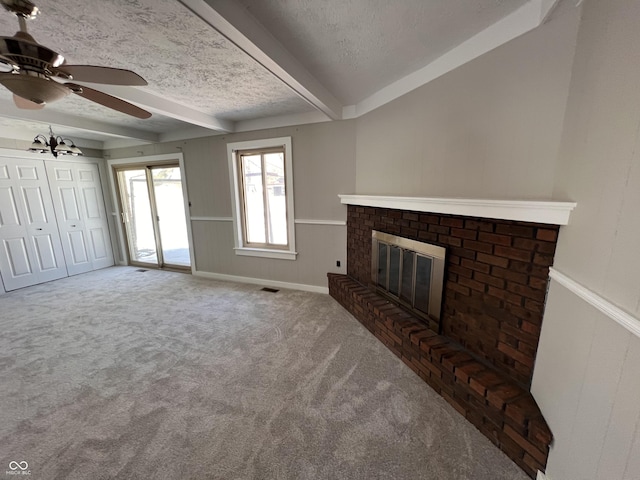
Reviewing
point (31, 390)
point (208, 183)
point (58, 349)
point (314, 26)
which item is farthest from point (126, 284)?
point (314, 26)

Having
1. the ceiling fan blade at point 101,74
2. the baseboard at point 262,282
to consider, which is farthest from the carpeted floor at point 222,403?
the ceiling fan blade at point 101,74

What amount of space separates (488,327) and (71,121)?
4.95 metres

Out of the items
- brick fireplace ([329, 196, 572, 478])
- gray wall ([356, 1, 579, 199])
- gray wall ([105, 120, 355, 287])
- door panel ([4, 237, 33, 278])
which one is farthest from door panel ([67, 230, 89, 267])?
gray wall ([356, 1, 579, 199])

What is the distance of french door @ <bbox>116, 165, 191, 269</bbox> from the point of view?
14.8 feet

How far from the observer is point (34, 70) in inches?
45.1

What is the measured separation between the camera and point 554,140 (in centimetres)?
124

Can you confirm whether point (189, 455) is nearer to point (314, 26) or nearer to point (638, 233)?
point (638, 233)

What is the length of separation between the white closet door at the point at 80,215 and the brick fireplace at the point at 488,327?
5.61m

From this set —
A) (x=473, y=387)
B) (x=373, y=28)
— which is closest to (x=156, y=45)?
(x=373, y=28)

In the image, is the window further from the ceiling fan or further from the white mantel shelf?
the ceiling fan

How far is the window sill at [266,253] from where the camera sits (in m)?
3.66

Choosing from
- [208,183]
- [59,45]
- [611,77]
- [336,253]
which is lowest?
[336,253]

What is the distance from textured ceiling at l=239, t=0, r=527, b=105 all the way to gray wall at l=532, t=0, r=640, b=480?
23.0 inches

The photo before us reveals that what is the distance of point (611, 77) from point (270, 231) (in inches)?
138
